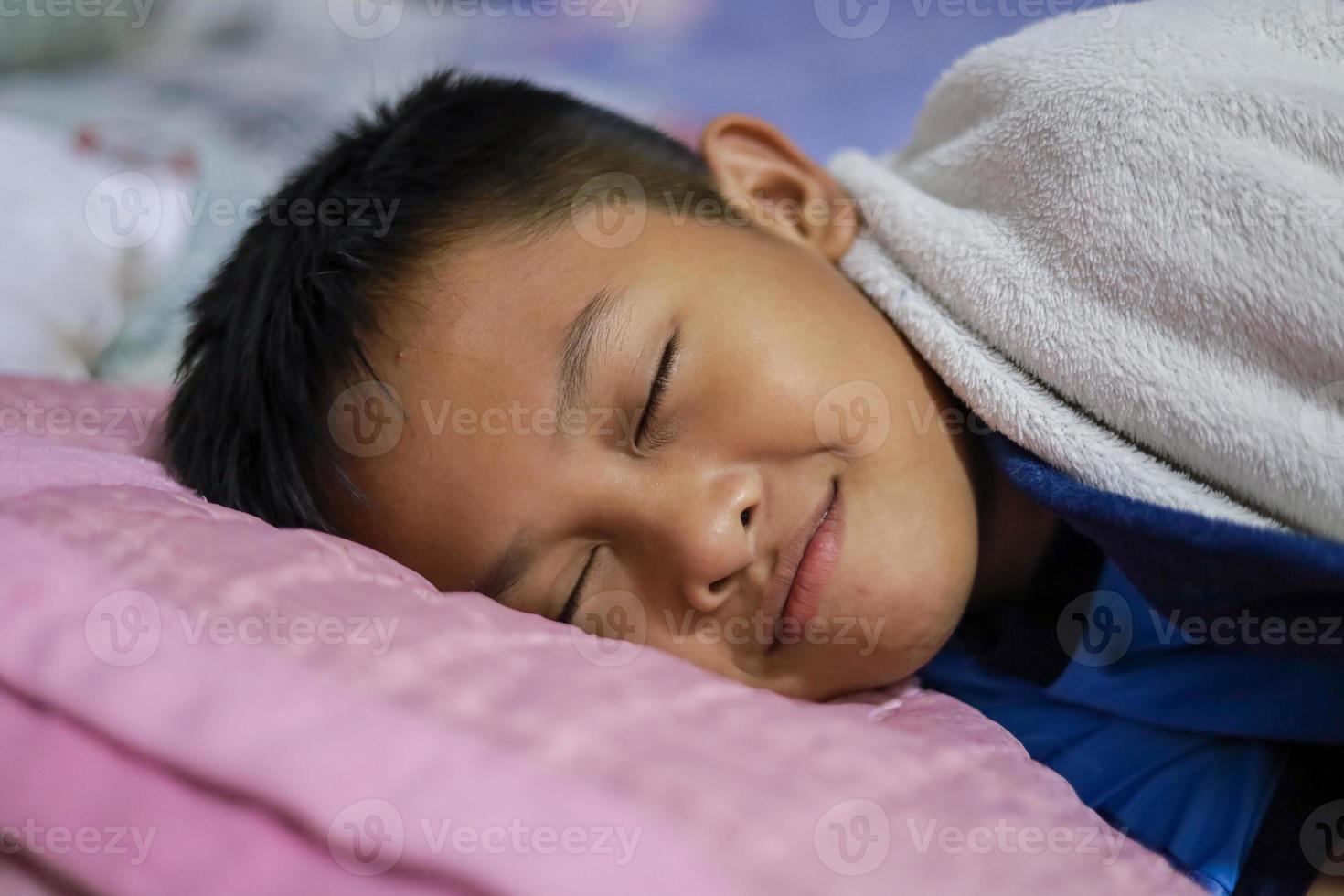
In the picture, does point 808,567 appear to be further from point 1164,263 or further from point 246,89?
point 246,89

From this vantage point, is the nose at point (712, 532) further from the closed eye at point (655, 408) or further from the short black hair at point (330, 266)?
the short black hair at point (330, 266)

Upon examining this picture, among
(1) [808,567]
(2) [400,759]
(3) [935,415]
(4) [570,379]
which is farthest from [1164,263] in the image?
(2) [400,759]

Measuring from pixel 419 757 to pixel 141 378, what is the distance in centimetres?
102

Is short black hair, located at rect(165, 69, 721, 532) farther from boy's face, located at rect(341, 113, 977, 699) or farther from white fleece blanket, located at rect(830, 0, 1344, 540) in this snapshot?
white fleece blanket, located at rect(830, 0, 1344, 540)

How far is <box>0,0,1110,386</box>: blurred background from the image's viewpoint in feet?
4.09

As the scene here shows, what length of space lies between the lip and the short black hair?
345 millimetres

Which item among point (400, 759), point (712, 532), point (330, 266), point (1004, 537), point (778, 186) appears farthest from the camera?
point (778, 186)

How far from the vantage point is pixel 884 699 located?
831 millimetres

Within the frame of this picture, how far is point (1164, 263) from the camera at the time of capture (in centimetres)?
76

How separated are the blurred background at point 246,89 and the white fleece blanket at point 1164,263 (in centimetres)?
77

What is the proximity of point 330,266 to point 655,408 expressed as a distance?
1.06 feet

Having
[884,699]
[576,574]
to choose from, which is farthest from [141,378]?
[884,699]

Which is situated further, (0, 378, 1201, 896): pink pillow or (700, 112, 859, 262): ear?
(700, 112, 859, 262): ear

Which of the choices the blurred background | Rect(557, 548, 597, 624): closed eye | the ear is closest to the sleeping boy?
Rect(557, 548, 597, 624): closed eye
